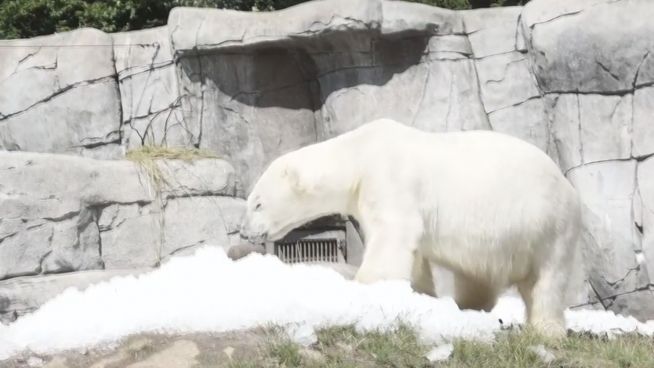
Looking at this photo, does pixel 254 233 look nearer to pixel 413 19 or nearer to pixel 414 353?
pixel 414 353

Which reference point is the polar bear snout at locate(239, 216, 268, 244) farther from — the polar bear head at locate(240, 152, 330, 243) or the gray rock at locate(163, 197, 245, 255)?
the gray rock at locate(163, 197, 245, 255)

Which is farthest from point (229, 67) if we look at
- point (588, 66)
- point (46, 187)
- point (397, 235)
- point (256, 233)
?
point (397, 235)

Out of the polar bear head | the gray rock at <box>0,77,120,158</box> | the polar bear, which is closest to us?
the polar bear

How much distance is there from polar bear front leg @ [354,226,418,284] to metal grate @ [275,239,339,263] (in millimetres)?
5793

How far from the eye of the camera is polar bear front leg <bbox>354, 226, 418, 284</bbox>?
489 centimetres

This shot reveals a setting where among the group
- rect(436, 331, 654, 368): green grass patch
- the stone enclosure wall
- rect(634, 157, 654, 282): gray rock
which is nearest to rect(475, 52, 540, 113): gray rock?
the stone enclosure wall

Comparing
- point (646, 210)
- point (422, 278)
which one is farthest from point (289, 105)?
point (422, 278)

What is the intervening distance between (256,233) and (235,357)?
5.95 ft

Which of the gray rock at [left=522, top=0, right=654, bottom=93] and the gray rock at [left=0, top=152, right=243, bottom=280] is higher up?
the gray rock at [left=522, top=0, right=654, bottom=93]

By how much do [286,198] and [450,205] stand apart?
Answer: 0.94m

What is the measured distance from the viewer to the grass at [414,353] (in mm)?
3818

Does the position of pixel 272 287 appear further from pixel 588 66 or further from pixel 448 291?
pixel 588 66

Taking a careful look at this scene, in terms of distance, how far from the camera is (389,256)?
4938mm

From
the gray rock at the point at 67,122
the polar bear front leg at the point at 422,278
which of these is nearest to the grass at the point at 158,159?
the gray rock at the point at 67,122
